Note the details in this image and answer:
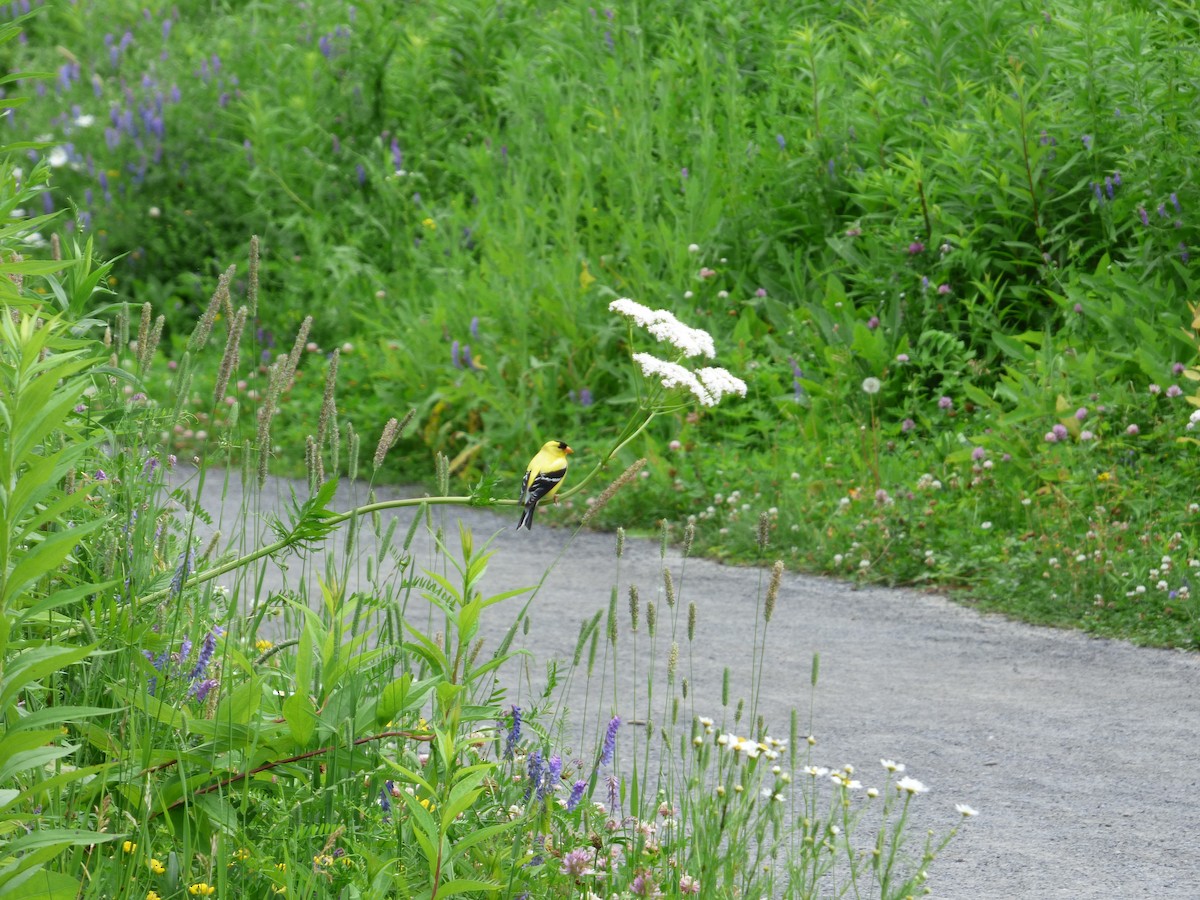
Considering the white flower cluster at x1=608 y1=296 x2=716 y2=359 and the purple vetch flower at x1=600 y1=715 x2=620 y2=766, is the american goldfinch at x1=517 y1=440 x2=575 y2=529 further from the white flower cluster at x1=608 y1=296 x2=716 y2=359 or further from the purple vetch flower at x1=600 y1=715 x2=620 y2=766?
the purple vetch flower at x1=600 y1=715 x2=620 y2=766

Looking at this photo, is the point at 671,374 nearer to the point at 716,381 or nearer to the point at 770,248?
the point at 716,381

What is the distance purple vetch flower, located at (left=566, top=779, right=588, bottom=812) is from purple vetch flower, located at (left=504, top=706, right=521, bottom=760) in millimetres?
146

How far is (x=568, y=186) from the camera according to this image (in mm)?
8578

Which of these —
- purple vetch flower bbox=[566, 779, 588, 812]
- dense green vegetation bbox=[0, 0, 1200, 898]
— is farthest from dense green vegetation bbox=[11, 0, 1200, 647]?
purple vetch flower bbox=[566, 779, 588, 812]

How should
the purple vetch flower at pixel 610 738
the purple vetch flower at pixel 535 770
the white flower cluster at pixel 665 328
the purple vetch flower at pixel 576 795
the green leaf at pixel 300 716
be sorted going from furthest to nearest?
the white flower cluster at pixel 665 328, the purple vetch flower at pixel 576 795, the purple vetch flower at pixel 610 738, the purple vetch flower at pixel 535 770, the green leaf at pixel 300 716

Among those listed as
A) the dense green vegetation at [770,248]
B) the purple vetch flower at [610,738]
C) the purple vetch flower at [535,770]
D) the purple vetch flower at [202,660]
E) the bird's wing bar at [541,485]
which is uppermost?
the dense green vegetation at [770,248]

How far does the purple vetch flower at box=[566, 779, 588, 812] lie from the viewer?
9.62 feet

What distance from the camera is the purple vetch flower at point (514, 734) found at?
110 inches

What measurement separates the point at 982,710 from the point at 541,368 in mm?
4044

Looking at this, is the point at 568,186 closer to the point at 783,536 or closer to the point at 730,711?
the point at 783,536

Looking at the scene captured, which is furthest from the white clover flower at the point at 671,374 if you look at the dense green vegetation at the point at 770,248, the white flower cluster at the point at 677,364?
the dense green vegetation at the point at 770,248

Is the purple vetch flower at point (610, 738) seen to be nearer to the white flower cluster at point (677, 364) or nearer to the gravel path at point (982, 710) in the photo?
the white flower cluster at point (677, 364)

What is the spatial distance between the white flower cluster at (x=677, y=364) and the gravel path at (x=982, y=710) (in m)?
0.87

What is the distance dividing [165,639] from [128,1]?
13336 mm
